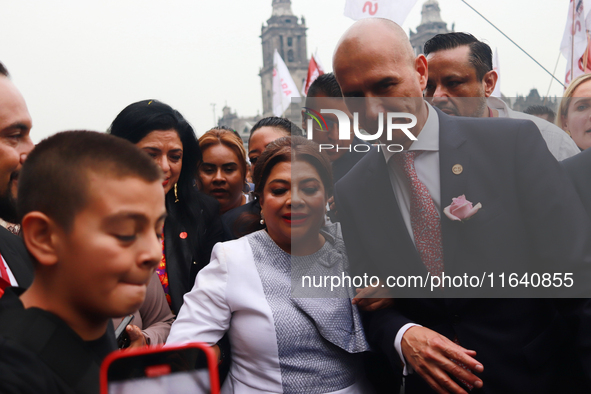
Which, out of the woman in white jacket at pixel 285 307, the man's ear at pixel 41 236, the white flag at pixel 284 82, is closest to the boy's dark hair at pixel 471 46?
the woman in white jacket at pixel 285 307

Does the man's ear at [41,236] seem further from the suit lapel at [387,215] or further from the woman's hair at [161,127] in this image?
the woman's hair at [161,127]

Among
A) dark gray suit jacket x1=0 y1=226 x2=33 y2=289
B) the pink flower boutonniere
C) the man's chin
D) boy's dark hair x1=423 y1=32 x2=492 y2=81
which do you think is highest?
boy's dark hair x1=423 y1=32 x2=492 y2=81

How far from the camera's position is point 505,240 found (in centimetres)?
177

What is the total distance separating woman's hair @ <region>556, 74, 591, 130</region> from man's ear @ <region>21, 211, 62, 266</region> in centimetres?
294

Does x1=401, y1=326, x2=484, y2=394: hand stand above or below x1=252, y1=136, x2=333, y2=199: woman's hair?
below

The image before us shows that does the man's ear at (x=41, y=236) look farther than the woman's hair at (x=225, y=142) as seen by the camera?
No

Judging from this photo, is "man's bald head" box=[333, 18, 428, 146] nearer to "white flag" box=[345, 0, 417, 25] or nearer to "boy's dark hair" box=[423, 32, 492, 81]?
"boy's dark hair" box=[423, 32, 492, 81]

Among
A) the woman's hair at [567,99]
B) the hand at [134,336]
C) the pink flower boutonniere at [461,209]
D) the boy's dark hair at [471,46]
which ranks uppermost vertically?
the boy's dark hair at [471,46]

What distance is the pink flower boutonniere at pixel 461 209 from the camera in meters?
1.75

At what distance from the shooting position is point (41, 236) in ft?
3.04

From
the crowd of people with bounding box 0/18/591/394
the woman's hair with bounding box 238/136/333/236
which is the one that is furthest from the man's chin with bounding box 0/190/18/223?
the woman's hair with bounding box 238/136/333/236

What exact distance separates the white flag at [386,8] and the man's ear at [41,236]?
16.7 feet

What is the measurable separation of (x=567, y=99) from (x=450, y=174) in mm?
1706

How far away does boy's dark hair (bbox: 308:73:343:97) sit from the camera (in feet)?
11.9
